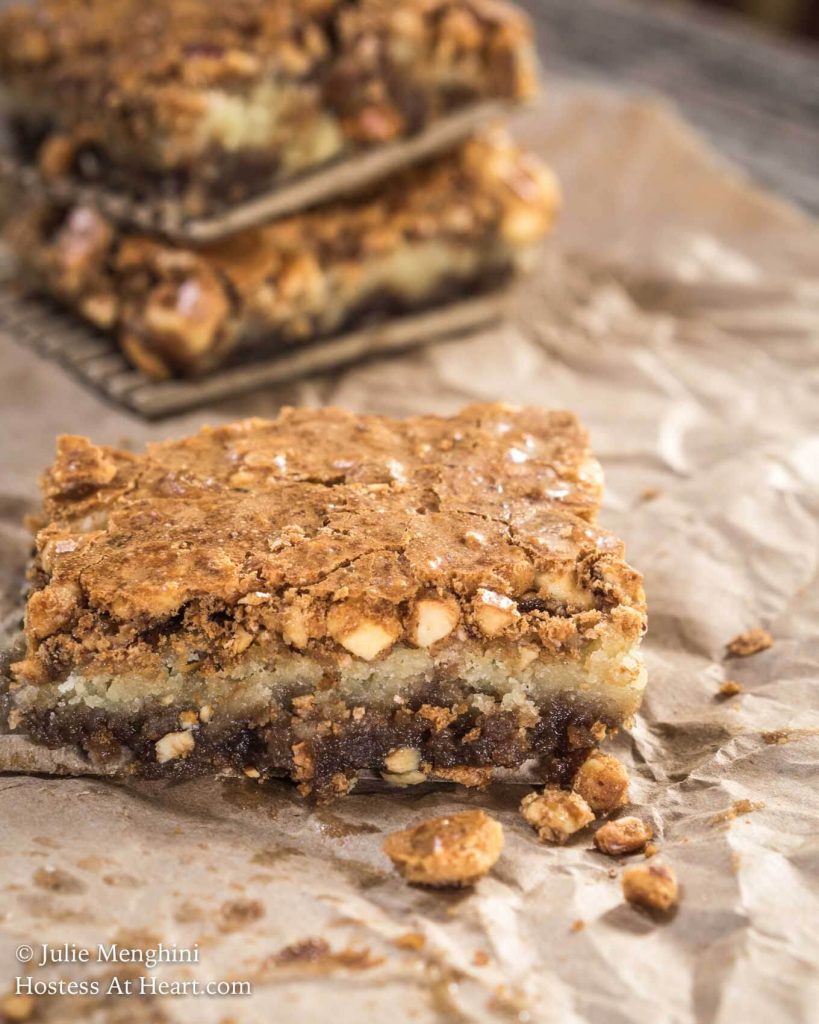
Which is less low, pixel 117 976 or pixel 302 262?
pixel 302 262

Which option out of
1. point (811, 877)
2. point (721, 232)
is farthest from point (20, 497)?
point (721, 232)

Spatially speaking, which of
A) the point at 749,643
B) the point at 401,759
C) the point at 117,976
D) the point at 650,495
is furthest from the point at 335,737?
the point at 650,495

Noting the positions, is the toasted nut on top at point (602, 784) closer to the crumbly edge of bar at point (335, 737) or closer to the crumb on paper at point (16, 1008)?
the crumbly edge of bar at point (335, 737)

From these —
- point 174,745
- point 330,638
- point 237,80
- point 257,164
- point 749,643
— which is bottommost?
point 174,745

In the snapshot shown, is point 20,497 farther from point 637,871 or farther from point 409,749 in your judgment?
point 637,871

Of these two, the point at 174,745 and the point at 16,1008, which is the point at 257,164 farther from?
the point at 16,1008

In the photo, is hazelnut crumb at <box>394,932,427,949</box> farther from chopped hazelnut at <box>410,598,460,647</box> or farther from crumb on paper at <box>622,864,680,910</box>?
chopped hazelnut at <box>410,598,460,647</box>

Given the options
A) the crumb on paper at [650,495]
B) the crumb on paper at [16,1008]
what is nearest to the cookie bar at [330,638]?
the crumb on paper at [16,1008]
